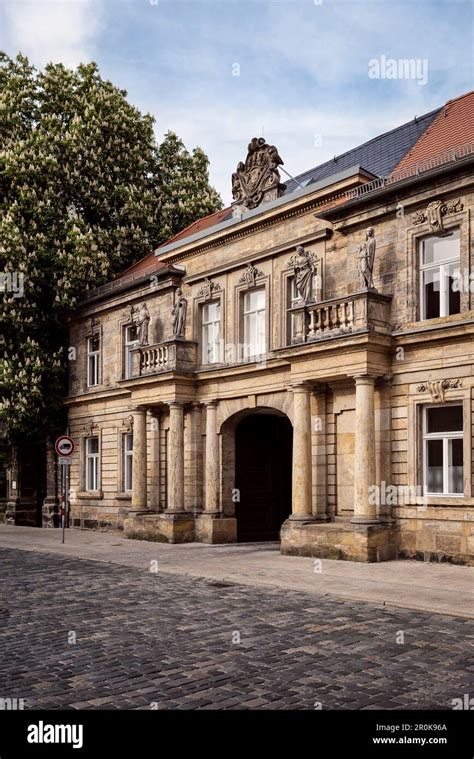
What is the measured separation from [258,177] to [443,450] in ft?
30.8

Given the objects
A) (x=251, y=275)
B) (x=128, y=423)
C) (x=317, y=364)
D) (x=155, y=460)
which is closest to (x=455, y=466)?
(x=317, y=364)

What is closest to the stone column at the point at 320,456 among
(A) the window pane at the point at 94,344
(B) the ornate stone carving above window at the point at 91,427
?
(B) the ornate stone carving above window at the point at 91,427

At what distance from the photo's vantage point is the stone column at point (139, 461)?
2326 cm

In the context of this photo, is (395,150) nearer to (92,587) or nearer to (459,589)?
(459,589)

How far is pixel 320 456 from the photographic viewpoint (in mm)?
18109

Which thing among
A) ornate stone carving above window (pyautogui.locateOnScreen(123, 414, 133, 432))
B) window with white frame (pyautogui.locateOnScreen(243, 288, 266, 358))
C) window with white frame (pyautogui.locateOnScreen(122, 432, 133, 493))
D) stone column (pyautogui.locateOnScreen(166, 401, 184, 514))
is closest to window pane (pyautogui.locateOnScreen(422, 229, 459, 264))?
window with white frame (pyautogui.locateOnScreen(243, 288, 266, 358))

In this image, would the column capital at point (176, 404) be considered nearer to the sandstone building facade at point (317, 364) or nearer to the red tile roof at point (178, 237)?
the sandstone building facade at point (317, 364)

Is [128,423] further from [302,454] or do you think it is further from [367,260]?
[367,260]

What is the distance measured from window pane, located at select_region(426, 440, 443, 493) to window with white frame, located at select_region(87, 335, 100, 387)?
15380 millimetres

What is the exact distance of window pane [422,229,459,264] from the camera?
52.8ft

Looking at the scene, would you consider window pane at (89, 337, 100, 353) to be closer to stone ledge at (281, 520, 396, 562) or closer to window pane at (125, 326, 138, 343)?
window pane at (125, 326, 138, 343)

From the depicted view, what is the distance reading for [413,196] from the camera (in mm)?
16516
